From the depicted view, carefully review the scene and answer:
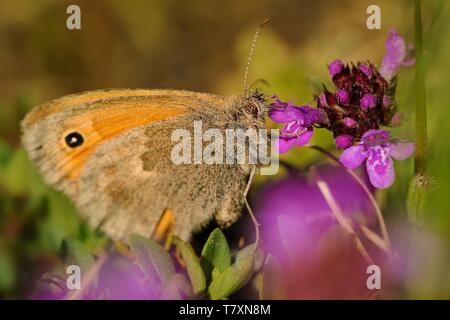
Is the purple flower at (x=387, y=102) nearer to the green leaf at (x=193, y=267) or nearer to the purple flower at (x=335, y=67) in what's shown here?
the purple flower at (x=335, y=67)

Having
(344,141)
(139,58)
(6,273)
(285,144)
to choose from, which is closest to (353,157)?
(344,141)

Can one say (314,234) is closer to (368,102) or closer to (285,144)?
(285,144)

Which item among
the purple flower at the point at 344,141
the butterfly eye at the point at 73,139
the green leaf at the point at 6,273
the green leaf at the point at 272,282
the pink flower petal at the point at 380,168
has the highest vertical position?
the butterfly eye at the point at 73,139

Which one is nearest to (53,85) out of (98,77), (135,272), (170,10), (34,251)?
(98,77)

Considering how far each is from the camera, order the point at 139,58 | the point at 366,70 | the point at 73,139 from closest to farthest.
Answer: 1. the point at 366,70
2. the point at 73,139
3. the point at 139,58

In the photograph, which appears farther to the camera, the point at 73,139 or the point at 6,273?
the point at 6,273

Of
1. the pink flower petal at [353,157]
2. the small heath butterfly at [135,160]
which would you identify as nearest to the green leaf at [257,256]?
the small heath butterfly at [135,160]

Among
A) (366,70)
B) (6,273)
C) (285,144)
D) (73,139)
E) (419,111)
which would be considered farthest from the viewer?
(6,273)
